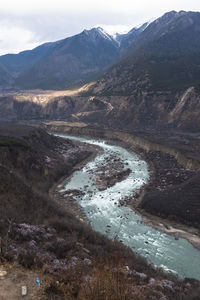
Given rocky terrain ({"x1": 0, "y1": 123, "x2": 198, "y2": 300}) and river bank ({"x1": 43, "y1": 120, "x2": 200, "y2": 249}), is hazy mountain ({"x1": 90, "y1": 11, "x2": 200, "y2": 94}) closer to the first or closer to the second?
river bank ({"x1": 43, "y1": 120, "x2": 200, "y2": 249})

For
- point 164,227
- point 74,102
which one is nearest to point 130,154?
point 164,227

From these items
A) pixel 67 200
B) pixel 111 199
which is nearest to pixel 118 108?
pixel 111 199

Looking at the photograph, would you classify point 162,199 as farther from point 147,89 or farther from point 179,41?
point 179,41

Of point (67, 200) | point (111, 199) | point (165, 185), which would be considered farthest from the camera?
point (165, 185)

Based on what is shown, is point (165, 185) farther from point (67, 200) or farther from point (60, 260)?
point (60, 260)

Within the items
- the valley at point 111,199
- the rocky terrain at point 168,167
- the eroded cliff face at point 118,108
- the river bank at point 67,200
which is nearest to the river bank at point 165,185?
the rocky terrain at point 168,167

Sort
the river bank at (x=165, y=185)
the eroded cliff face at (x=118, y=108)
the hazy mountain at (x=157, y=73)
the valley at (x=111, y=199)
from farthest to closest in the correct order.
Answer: the hazy mountain at (x=157, y=73) → the eroded cliff face at (x=118, y=108) → the river bank at (x=165, y=185) → the valley at (x=111, y=199)

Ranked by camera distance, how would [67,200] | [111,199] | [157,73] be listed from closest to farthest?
[111,199], [67,200], [157,73]

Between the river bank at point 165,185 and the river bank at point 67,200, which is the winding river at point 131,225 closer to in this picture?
the river bank at point 67,200
